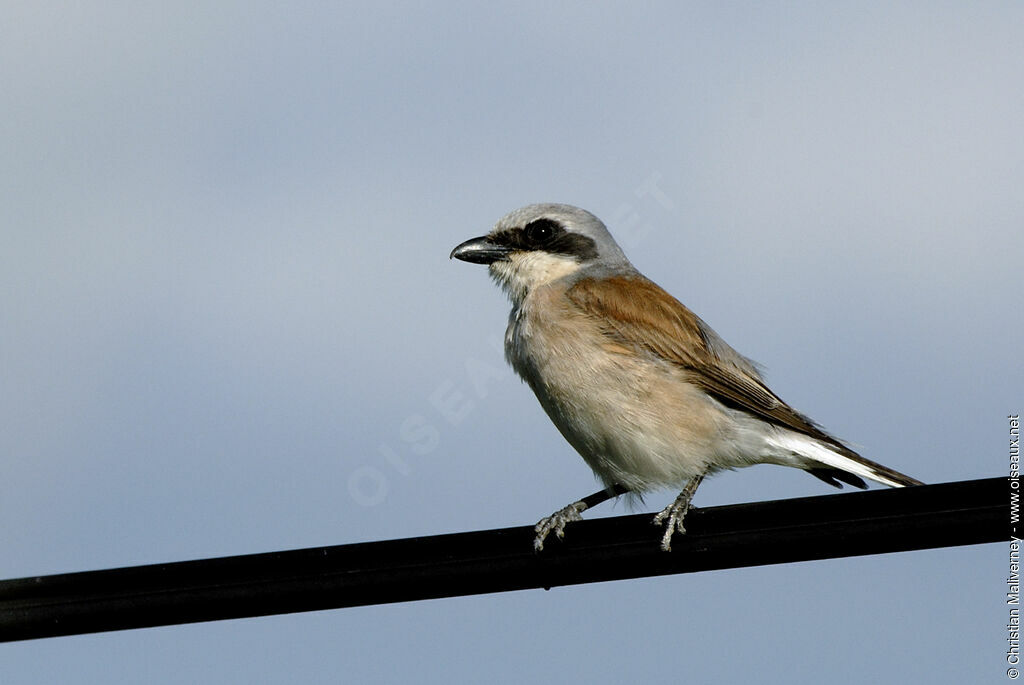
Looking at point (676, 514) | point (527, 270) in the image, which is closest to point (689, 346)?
point (527, 270)

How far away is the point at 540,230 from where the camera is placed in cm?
708

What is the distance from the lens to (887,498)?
3.54 metres

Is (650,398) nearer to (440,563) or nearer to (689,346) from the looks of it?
(689,346)

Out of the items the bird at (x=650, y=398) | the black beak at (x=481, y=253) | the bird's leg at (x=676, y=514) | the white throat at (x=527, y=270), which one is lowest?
the bird's leg at (x=676, y=514)

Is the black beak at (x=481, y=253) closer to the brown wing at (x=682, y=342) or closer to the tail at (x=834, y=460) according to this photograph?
the brown wing at (x=682, y=342)

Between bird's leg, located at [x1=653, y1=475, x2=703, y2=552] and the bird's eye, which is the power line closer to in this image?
bird's leg, located at [x1=653, y1=475, x2=703, y2=552]

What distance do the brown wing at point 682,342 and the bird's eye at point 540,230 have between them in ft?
2.03

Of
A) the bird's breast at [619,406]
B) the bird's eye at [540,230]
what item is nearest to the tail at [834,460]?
the bird's breast at [619,406]

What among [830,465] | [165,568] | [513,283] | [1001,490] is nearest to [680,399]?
[830,465]

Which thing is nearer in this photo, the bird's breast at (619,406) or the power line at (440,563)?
the power line at (440,563)

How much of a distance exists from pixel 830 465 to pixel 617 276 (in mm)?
1645

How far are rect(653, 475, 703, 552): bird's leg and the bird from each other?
0.01m

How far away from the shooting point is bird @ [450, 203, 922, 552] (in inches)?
227

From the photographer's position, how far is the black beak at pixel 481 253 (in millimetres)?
7031
